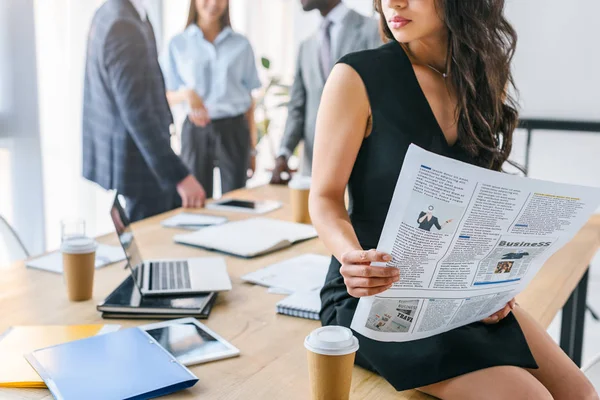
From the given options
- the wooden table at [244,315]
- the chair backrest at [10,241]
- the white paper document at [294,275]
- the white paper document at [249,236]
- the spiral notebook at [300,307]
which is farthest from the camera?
the chair backrest at [10,241]

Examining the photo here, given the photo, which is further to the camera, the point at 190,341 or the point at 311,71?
the point at 311,71

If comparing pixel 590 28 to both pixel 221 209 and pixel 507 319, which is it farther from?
pixel 507 319

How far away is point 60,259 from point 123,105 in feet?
5.10

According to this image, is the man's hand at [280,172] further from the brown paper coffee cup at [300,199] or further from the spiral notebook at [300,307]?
the spiral notebook at [300,307]

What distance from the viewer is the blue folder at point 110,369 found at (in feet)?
3.00

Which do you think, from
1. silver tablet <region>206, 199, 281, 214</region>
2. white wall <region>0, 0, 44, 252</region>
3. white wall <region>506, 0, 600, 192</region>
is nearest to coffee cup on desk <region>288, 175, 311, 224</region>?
silver tablet <region>206, 199, 281, 214</region>

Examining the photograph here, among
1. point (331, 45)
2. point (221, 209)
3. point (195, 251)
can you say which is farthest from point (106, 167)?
point (195, 251)

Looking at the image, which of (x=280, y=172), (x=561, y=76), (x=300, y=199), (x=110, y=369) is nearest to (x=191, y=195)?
(x=300, y=199)

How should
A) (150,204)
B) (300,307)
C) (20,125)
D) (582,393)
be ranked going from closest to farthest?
1. (582,393)
2. (300,307)
3. (20,125)
4. (150,204)

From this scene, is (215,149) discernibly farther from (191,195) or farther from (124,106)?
(191,195)

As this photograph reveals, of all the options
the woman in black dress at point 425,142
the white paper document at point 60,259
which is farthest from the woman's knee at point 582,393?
the white paper document at point 60,259

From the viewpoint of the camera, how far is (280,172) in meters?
2.79

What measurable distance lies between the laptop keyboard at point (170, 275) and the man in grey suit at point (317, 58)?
197 cm

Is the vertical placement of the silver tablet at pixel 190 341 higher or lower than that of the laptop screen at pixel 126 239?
lower
